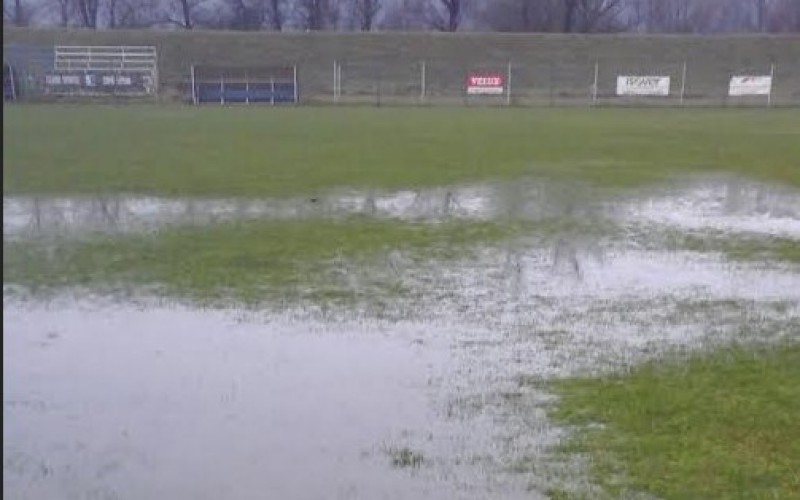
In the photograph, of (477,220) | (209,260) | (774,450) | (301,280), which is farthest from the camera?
(477,220)

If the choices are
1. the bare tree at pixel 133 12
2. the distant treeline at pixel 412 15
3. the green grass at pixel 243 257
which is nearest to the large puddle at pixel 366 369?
the green grass at pixel 243 257

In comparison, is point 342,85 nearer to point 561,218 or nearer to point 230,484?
point 561,218

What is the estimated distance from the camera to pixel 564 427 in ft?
20.6

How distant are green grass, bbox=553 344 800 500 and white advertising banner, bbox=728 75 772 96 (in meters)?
47.9

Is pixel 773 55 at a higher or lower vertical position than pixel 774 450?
higher

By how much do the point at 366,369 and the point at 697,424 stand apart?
7.99 ft

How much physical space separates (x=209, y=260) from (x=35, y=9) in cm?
9759

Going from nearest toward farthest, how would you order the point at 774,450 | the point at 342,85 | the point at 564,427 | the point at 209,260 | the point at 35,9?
the point at 774,450 < the point at 564,427 < the point at 209,260 < the point at 342,85 < the point at 35,9

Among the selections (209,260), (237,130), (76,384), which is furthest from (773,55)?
(76,384)

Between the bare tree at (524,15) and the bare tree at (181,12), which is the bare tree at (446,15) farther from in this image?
the bare tree at (181,12)

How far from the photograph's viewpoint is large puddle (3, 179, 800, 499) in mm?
5582

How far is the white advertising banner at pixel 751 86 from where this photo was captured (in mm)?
52656

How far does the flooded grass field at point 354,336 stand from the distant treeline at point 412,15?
75.4 m

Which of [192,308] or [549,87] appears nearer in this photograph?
[192,308]
